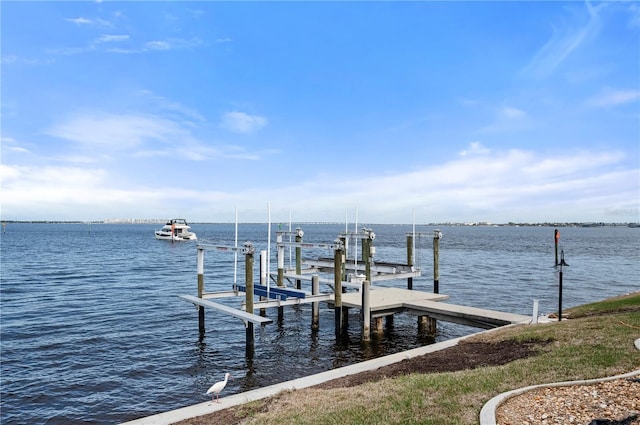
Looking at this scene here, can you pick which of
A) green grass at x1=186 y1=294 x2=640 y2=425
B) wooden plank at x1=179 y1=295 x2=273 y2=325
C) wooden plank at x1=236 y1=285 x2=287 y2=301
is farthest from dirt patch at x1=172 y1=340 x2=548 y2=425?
wooden plank at x1=236 y1=285 x2=287 y2=301

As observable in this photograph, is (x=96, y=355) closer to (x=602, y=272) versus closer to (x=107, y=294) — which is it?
(x=107, y=294)

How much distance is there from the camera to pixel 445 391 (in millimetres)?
8055

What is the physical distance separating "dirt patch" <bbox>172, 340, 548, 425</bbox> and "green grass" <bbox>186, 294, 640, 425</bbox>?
0.56m

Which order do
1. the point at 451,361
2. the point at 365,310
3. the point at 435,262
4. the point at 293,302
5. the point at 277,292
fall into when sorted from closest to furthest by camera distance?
the point at 451,361 → the point at 365,310 → the point at 293,302 → the point at 277,292 → the point at 435,262

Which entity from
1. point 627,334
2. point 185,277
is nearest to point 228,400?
point 627,334

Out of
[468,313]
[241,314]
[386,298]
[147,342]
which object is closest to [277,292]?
[241,314]

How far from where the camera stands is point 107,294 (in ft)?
99.8

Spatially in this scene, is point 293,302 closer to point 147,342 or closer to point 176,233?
point 147,342

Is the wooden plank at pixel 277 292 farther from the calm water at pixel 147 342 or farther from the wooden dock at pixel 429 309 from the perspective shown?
the wooden dock at pixel 429 309

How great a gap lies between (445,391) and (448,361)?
3.41m

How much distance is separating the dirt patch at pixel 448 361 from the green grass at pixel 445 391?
56 cm

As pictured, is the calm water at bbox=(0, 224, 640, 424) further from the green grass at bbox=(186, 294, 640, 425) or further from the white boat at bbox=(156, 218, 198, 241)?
the white boat at bbox=(156, 218, 198, 241)

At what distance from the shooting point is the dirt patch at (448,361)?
10312mm

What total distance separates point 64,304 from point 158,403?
57.7 feet
